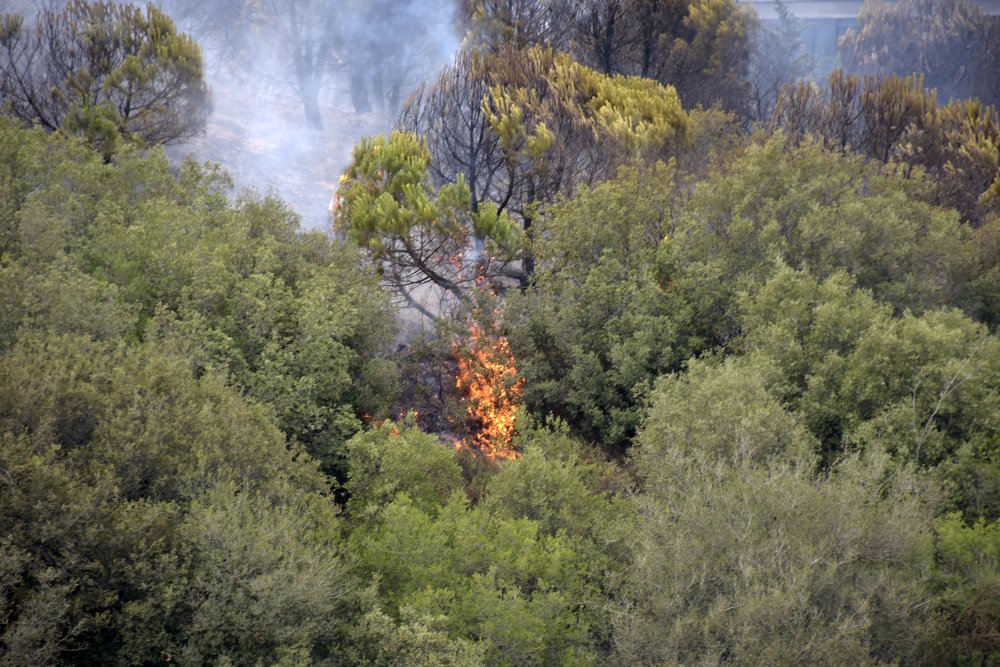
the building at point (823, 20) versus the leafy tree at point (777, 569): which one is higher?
the building at point (823, 20)

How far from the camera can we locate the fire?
22594 mm

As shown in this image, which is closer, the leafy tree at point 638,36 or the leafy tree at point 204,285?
the leafy tree at point 204,285

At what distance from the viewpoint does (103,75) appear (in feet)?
105

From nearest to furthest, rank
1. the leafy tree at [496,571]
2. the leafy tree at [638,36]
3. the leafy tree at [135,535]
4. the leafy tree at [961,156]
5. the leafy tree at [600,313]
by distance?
the leafy tree at [135,535]
the leafy tree at [496,571]
the leafy tree at [600,313]
the leafy tree at [961,156]
the leafy tree at [638,36]

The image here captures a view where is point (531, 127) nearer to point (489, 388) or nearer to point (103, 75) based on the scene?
point (489, 388)

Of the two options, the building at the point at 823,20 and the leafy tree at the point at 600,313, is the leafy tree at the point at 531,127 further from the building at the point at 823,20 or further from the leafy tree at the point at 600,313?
the building at the point at 823,20

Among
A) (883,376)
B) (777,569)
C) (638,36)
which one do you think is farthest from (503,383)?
(638,36)

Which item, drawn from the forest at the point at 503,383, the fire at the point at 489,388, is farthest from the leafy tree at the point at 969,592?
the fire at the point at 489,388

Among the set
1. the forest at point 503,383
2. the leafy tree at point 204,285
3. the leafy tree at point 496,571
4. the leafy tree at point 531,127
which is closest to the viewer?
the forest at point 503,383

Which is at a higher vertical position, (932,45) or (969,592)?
(932,45)

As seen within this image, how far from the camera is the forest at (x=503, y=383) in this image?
1262cm

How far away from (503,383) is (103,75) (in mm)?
18598

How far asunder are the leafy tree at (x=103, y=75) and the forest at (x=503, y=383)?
130 mm

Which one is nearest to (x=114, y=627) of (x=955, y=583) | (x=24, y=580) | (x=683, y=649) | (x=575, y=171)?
(x=24, y=580)
